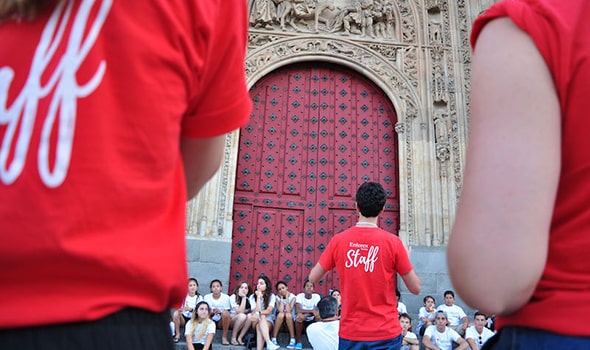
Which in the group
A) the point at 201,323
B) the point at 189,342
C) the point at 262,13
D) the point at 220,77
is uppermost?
the point at 262,13

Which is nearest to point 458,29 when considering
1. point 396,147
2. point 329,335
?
point 396,147

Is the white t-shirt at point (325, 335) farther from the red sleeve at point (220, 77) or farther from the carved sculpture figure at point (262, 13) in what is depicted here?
the carved sculpture figure at point (262, 13)

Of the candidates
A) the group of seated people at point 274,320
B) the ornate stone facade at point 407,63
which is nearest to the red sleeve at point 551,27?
the group of seated people at point 274,320

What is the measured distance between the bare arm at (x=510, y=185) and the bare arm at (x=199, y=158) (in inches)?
23.4

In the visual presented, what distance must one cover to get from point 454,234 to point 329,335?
144 inches

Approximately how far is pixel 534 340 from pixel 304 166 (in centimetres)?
917

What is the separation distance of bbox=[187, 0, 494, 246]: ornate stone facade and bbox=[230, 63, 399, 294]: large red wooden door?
0.34 metres

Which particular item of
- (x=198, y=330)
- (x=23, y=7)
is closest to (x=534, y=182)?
(x=23, y=7)

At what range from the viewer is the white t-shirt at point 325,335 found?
14.4ft

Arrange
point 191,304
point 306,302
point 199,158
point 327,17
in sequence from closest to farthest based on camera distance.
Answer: point 199,158, point 191,304, point 306,302, point 327,17

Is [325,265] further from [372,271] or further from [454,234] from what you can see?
[454,234]

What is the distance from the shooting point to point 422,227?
954 cm

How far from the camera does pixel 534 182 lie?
898 mm

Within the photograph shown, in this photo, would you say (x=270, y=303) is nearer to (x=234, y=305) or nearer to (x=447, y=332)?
(x=234, y=305)
